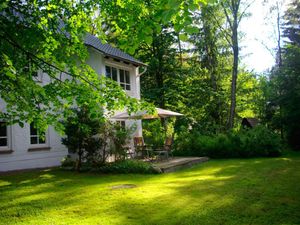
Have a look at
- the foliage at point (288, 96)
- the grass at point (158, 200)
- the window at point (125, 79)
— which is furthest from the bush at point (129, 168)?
the foliage at point (288, 96)

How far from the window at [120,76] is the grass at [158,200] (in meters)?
8.75

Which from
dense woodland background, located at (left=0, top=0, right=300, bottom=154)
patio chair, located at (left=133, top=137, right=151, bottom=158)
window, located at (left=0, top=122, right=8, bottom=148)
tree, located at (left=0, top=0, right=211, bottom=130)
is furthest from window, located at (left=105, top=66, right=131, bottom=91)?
tree, located at (left=0, top=0, right=211, bottom=130)

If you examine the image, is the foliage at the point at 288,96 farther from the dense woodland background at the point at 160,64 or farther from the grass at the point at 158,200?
the grass at the point at 158,200

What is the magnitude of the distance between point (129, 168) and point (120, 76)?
8.35 metres

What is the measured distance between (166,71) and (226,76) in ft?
21.4

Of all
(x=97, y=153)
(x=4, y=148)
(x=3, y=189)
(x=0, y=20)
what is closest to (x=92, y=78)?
(x=0, y=20)

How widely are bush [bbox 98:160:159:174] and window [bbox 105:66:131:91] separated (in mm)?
6974

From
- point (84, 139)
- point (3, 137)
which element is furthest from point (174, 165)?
point (3, 137)

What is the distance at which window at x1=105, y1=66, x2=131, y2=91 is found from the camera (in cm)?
1891

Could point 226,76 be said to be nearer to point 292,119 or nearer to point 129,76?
point 292,119

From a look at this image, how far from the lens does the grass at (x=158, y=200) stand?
6.05 metres

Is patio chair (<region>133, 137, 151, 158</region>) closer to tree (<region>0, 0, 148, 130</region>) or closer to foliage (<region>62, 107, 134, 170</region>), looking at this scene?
foliage (<region>62, 107, 134, 170</region>)

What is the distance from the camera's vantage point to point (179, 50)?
31.0 metres

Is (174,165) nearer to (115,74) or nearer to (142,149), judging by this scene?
(142,149)
